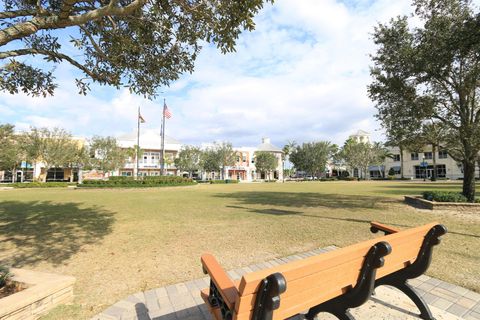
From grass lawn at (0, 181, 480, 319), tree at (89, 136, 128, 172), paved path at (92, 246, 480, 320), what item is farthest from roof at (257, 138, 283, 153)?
paved path at (92, 246, 480, 320)

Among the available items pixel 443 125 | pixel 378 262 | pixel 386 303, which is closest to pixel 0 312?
pixel 378 262

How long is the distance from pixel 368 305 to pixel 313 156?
6267 cm

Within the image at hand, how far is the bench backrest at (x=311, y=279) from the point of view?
1.70 m

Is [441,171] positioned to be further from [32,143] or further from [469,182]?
[32,143]

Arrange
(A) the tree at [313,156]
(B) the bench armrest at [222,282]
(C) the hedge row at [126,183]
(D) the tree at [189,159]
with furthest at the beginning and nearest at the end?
(A) the tree at [313,156] < (D) the tree at [189,159] < (C) the hedge row at [126,183] < (B) the bench armrest at [222,282]

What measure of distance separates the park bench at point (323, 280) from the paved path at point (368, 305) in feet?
1.13

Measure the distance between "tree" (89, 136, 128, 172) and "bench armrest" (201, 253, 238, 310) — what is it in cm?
4609

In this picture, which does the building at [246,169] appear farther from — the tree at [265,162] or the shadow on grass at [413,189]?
the shadow on grass at [413,189]

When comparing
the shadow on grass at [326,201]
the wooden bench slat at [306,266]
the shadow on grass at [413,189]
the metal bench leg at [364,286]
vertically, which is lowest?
the shadow on grass at [326,201]

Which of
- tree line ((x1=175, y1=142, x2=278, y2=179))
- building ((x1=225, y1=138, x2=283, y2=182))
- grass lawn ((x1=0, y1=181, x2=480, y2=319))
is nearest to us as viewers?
grass lawn ((x1=0, y1=181, x2=480, y2=319))

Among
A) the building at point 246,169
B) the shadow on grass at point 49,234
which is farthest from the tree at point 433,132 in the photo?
the building at point 246,169

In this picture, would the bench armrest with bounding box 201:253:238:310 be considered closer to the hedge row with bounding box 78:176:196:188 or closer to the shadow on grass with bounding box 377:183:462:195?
the shadow on grass with bounding box 377:183:462:195

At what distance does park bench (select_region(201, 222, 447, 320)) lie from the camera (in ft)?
5.54

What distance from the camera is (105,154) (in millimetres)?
44156
